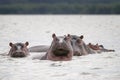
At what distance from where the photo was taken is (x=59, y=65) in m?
14.3

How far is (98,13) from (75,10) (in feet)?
35.9

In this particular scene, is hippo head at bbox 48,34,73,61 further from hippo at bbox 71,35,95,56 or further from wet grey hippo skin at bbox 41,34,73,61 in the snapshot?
hippo at bbox 71,35,95,56

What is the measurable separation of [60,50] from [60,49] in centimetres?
3

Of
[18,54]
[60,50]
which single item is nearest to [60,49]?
[60,50]

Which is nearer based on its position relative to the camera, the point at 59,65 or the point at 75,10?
the point at 59,65

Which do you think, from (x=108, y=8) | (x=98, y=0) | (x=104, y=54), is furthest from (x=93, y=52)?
(x=98, y=0)

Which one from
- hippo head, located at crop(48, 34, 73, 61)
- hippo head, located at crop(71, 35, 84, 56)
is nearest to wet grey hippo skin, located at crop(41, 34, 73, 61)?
hippo head, located at crop(48, 34, 73, 61)

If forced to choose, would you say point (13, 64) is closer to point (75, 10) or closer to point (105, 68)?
point (105, 68)

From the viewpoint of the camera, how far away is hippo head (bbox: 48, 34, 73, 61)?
14756 millimetres

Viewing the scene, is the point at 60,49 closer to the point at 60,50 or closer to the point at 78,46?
the point at 60,50

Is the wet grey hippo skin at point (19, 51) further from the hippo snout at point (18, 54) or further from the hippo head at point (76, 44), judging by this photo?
the hippo head at point (76, 44)

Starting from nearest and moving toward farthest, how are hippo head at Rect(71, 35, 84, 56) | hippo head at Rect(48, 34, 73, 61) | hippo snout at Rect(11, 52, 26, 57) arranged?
hippo head at Rect(48, 34, 73, 61) → hippo head at Rect(71, 35, 84, 56) → hippo snout at Rect(11, 52, 26, 57)

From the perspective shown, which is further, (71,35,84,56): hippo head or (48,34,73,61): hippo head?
(71,35,84,56): hippo head

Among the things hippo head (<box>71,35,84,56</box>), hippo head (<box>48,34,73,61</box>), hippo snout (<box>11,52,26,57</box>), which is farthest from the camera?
hippo snout (<box>11,52,26,57</box>)
